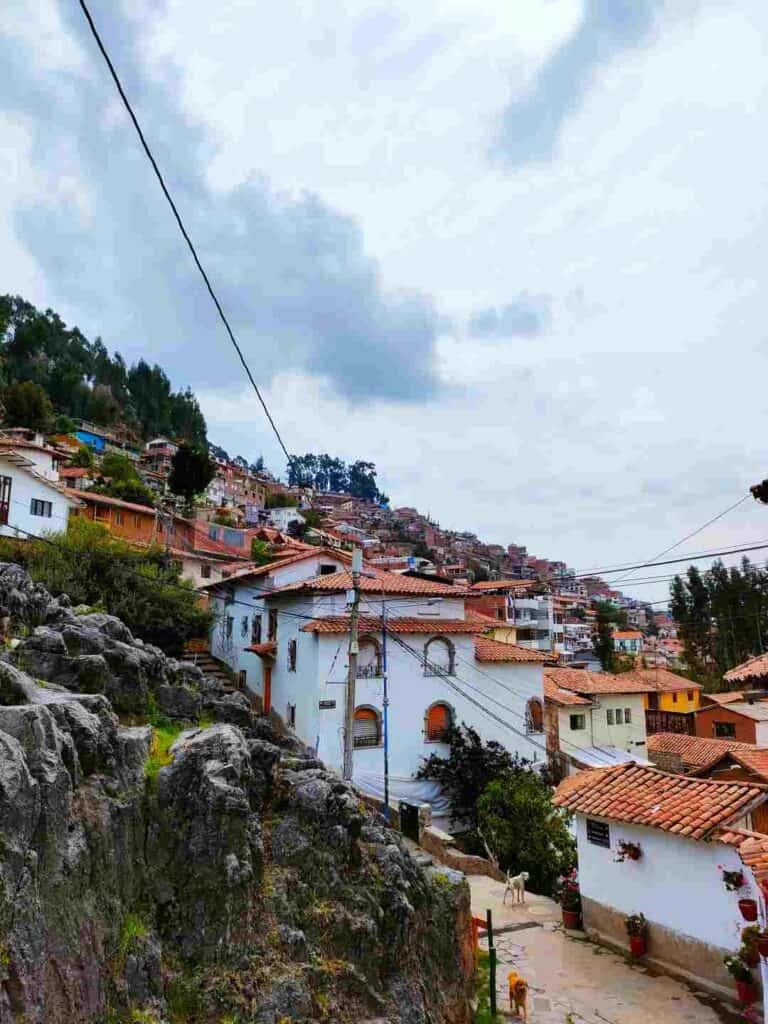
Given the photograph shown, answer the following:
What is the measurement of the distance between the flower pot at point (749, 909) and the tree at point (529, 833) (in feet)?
24.2

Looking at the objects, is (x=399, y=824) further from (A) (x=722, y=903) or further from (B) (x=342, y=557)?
(B) (x=342, y=557)

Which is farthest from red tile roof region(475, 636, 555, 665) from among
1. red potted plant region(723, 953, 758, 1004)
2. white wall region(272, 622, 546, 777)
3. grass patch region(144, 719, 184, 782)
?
grass patch region(144, 719, 184, 782)

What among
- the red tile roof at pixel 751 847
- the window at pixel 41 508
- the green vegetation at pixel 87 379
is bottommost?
the red tile roof at pixel 751 847

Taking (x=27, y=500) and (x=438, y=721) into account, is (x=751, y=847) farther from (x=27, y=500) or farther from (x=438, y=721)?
(x=27, y=500)

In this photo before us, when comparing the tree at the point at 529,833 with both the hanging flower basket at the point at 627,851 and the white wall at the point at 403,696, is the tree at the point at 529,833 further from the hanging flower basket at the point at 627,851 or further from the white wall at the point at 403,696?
the hanging flower basket at the point at 627,851

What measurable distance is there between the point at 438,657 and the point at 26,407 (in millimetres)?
59052

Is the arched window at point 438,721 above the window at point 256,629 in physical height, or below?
below

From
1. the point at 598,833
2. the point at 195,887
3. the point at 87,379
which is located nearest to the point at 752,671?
the point at 598,833

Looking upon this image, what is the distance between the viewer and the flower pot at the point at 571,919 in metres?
12.6

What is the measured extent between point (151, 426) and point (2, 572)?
93.2 m

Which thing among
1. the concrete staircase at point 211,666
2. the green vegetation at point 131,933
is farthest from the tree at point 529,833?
the concrete staircase at point 211,666

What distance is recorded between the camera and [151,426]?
103 metres

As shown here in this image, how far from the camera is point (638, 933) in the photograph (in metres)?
11.0

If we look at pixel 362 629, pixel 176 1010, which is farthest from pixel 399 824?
pixel 176 1010
